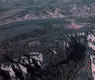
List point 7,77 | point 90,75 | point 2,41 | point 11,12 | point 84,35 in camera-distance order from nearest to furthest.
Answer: point 7,77, point 90,75, point 2,41, point 84,35, point 11,12

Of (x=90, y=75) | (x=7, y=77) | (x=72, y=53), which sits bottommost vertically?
(x=90, y=75)

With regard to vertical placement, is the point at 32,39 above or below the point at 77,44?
above

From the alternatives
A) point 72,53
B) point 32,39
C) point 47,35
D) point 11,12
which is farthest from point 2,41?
point 11,12

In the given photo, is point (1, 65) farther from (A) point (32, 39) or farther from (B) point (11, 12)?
(B) point (11, 12)

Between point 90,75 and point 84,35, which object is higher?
point 84,35

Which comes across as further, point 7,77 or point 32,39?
point 32,39

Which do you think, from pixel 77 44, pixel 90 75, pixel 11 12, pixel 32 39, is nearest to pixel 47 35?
pixel 32 39

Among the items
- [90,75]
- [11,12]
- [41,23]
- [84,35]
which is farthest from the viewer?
[11,12]

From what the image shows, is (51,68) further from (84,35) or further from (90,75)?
(84,35)

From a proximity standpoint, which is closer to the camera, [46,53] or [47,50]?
[46,53]
